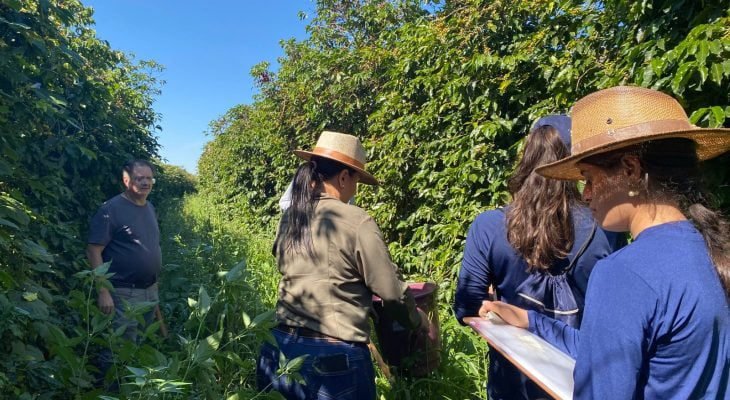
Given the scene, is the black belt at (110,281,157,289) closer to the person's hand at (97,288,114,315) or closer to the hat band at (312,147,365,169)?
the person's hand at (97,288,114,315)

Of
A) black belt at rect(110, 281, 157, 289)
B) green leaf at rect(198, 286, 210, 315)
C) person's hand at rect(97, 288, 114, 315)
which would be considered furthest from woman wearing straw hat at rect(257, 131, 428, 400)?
black belt at rect(110, 281, 157, 289)

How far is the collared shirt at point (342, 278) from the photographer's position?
1.98 meters

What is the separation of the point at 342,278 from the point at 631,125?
1278 mm

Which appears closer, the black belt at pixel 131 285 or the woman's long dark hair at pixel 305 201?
the woman's long dark hair at pixel 305 201

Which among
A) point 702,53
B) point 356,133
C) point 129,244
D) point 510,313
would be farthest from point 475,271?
point 356,133

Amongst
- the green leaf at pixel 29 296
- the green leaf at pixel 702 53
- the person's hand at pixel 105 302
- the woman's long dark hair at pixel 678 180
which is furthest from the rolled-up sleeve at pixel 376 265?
the person's hand at pixel 105 302

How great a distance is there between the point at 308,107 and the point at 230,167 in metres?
6.64

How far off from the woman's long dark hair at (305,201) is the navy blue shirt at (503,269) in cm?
A: 69

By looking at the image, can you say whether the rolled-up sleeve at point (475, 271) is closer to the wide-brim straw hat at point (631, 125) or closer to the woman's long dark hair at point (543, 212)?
the woman's long dark hair at point (543, 212)

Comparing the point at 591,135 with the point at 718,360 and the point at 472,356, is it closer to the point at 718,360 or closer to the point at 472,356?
the point at 718,360

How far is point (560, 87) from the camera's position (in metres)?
3.26

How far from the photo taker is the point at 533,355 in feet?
4.40

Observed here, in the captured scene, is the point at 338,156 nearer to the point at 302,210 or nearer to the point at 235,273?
the point at 302,210

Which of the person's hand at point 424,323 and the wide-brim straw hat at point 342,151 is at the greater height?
the wide-brim straw hat at point 342,151
